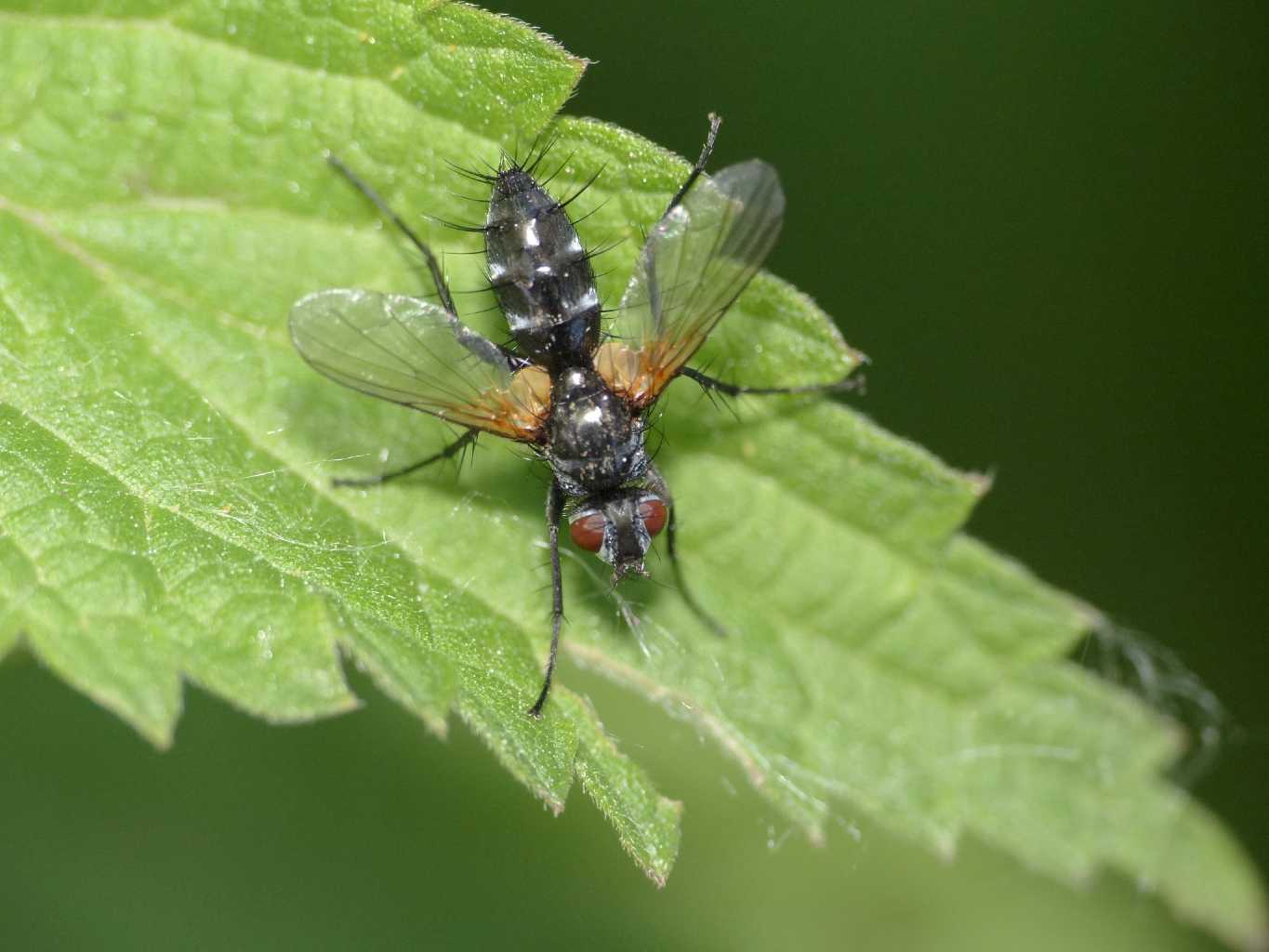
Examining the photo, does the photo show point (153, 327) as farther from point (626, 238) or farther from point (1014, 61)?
point (1014, 61)

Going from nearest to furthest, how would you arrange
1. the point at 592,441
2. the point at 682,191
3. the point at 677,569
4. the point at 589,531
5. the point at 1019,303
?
the point at 682,191 → the point at 589,531 → the point at 592,441 → the point at 677,569 → the point at 1019,303

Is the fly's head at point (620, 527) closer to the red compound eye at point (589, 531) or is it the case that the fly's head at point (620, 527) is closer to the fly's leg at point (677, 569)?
the red compound eye at point (589, 531)

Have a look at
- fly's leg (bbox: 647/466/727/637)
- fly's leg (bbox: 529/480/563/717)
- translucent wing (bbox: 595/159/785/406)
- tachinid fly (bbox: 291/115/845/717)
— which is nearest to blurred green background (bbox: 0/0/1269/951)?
fly's leg (bbox: 647/466/727/637)

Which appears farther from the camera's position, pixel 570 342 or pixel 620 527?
pixel 570 342

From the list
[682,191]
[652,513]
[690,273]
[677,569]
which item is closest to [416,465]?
[652,513]

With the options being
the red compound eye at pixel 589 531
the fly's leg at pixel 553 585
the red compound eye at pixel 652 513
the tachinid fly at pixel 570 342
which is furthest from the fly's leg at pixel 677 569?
the fly's leg at pixel 553 585

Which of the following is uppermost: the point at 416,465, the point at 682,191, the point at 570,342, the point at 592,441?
the point at 682,191

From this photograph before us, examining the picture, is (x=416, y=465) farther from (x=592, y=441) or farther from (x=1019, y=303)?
(x=1019, y=303)
